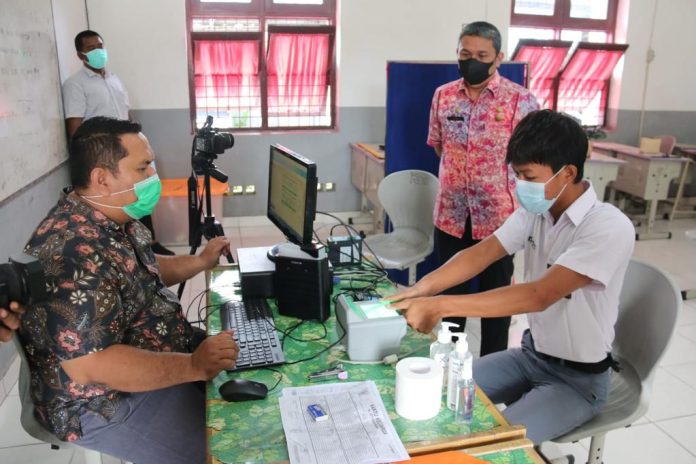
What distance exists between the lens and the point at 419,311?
1.52 meters

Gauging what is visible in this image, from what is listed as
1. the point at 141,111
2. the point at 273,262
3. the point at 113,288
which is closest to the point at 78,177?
the point at 113,288

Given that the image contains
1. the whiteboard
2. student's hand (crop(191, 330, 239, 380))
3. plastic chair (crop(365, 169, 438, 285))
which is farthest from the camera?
plastic chair (crop(365, 169, 438, 285))

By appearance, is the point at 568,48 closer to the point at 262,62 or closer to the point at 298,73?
the point at 298,73

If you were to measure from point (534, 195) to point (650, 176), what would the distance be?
161 inches

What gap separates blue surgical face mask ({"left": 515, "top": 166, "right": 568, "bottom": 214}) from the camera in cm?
158

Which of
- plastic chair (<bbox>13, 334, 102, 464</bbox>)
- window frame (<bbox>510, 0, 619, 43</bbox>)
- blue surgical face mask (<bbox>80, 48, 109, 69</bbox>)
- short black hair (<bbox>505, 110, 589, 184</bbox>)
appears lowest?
plastic chair (<bbox>13, 334, 102, 464</bbox>)

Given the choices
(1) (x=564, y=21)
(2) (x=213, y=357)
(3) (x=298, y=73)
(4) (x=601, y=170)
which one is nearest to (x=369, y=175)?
(3) (x=298, y=73)

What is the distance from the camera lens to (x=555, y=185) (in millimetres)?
1566

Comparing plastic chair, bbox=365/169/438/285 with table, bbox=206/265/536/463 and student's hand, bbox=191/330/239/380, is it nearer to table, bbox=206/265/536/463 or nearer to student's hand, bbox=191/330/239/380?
table, bbox=206/265/536/463

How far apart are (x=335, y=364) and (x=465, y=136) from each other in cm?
150

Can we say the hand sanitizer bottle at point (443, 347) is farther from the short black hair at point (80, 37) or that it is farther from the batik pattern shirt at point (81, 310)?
the short black hair at point (80, 37)

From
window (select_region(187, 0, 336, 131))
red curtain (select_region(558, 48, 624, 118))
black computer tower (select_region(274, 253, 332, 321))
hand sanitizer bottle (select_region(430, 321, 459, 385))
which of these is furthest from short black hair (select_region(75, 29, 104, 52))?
red curtain (select_region(558, 48, 624, 118))

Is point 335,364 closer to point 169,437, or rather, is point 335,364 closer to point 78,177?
point 169,437

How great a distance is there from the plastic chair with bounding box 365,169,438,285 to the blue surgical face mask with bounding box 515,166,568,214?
1441 millimetres
